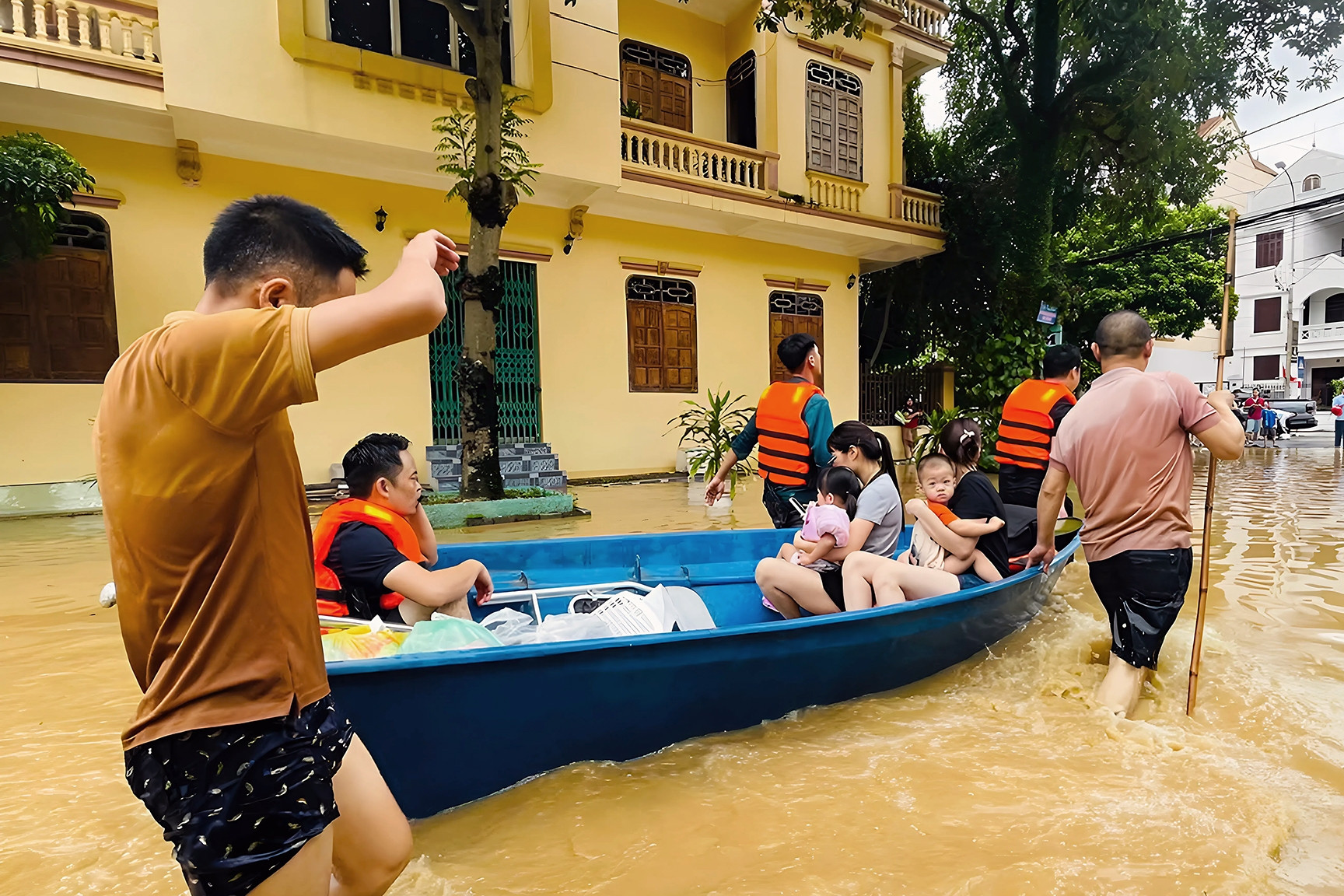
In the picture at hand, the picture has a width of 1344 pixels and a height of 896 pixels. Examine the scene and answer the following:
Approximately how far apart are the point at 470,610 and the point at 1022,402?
3.63 m

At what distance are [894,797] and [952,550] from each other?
53.9 inches

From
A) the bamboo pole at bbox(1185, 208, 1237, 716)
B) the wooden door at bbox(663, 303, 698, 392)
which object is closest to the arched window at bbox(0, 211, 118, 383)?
the wooden door at bbox(663, 303, 698, 392)

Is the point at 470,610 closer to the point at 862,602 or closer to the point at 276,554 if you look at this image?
the point at 862,602

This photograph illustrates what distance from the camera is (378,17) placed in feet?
25.3

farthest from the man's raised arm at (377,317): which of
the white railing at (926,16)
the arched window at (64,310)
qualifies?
the white railing at (926,16)

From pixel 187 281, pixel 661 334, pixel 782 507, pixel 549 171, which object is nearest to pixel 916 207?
pixel 661 334

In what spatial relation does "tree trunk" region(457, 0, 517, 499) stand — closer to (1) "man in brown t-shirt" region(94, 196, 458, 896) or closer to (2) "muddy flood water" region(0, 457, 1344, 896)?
(2) "muddy flood water" region(0, 457, 1344, 896)

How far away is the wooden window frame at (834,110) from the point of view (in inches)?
441

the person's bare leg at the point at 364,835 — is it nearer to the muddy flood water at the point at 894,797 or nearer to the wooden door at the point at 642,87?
the muddy flood water at the point at 894,797

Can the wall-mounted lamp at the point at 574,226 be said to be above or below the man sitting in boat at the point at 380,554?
above

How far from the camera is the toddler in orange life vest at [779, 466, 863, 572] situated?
3.35 meters

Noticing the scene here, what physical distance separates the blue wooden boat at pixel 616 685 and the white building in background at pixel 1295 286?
33.0 metres

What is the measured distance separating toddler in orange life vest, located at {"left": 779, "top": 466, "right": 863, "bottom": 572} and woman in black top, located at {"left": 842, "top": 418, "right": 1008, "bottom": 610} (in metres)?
0.14

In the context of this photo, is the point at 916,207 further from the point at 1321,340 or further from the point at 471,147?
the point at 1321,340
